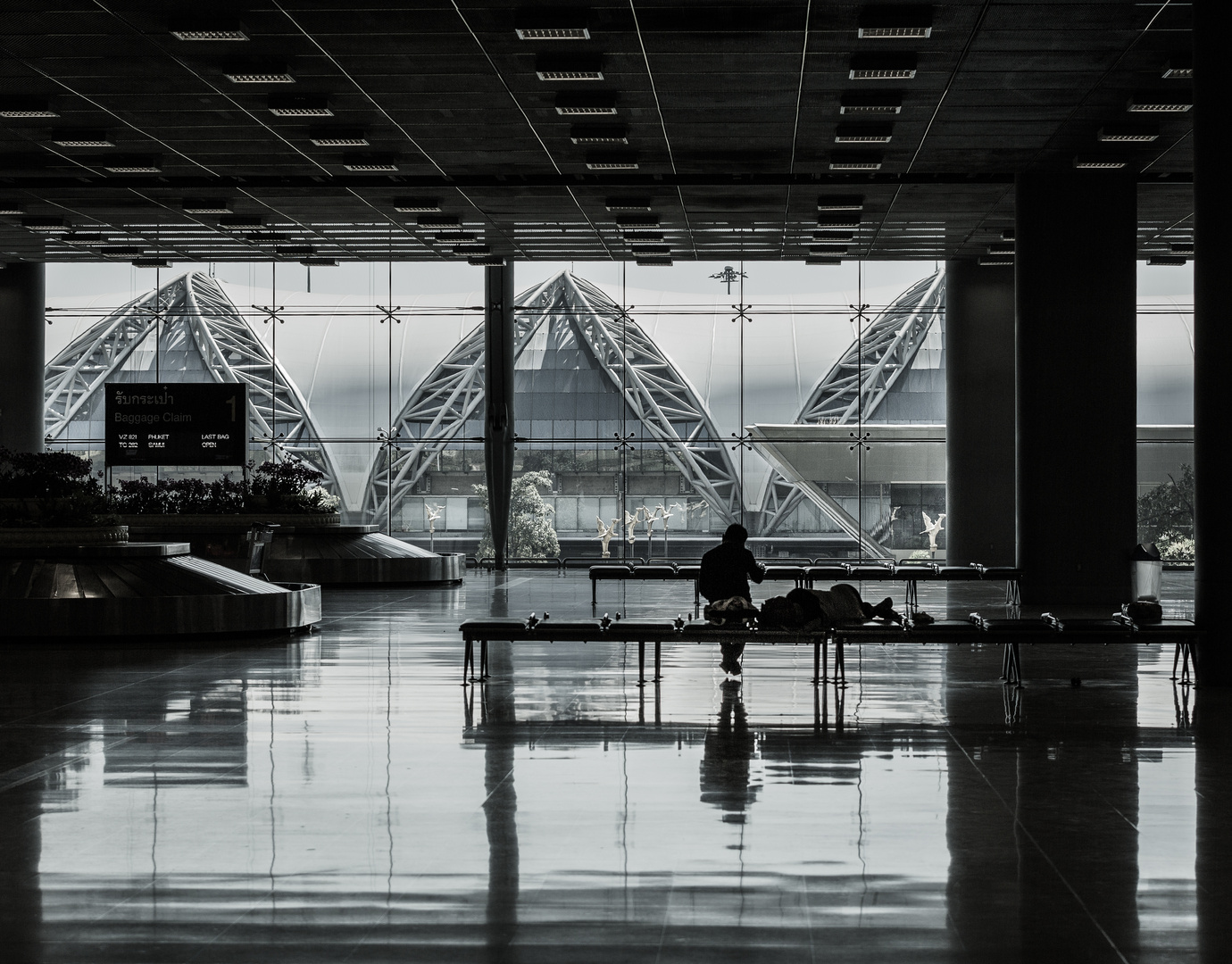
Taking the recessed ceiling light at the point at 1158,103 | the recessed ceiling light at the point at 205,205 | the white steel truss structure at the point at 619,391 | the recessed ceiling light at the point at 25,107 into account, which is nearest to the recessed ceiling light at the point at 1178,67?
the recessed ceiling light at the point at 1158,103

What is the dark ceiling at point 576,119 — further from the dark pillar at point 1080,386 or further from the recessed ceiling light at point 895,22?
the dark pillar at point 1080,386

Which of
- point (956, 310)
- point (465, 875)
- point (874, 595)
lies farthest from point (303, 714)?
point (956, 310)

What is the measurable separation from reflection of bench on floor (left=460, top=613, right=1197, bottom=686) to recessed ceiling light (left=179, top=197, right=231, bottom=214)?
1087cm

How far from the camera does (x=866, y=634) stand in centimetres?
917

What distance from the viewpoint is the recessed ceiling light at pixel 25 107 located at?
43.8ft

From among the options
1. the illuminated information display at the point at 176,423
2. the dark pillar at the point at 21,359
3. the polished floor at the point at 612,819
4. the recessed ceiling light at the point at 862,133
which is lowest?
the polished floor at the point at 612,819

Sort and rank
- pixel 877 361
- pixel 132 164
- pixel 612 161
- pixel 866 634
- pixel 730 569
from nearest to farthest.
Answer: pixel 866 634 → pixel 730 569 → pixel 612 161 → pixel 132 164 → pixel 877 361

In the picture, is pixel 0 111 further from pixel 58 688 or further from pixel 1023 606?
pixel 1023 606

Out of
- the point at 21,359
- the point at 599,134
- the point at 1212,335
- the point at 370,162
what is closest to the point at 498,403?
the point at 21,359

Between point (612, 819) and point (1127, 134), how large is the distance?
1169cm

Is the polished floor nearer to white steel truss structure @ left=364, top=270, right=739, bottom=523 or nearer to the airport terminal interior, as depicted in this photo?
the airport terminal interior

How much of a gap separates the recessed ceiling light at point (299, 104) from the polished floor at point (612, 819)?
614 centimetres

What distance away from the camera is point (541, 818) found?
5.35 metres

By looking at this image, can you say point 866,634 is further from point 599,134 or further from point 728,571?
point 599,134
